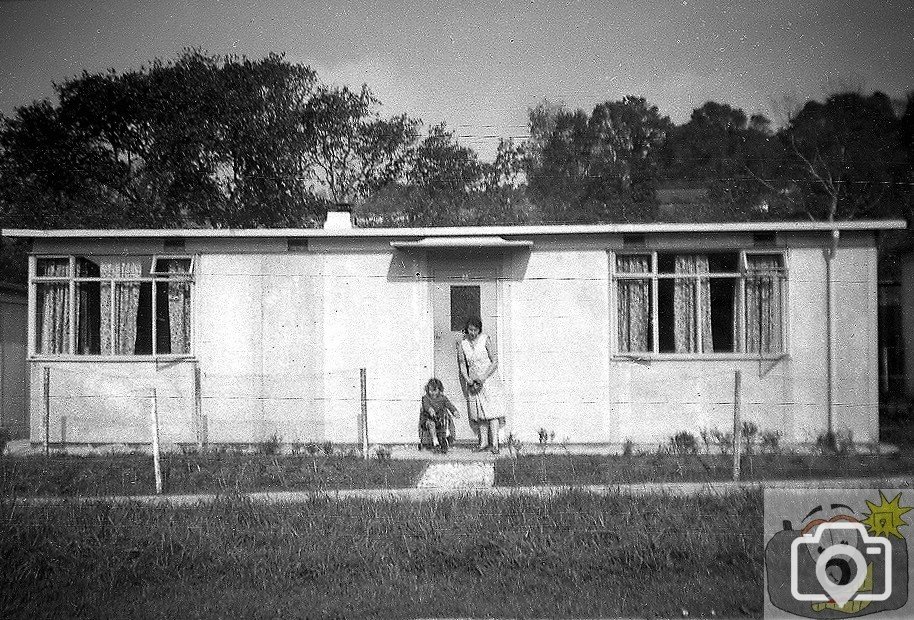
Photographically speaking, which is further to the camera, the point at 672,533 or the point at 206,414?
the point at 206,414

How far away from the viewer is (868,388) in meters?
9.30

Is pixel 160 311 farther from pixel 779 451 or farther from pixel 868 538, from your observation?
pixel 868 538

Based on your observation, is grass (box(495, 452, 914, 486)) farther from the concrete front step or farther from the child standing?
the child standing

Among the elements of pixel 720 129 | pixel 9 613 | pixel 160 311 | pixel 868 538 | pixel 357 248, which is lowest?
pixel 9 613

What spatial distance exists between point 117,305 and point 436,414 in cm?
457

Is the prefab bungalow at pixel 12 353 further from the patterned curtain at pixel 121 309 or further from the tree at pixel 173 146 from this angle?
the tree at pixel 173 146

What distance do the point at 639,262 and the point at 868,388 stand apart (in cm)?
311

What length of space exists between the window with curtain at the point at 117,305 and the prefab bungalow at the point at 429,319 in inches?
1.0

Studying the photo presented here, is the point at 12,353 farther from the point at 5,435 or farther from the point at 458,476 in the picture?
the point at 458,476

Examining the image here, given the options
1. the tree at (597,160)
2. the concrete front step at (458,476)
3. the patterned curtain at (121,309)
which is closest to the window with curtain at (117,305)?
the patterned curtain at (121,309)

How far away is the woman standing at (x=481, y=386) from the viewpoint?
9.56m

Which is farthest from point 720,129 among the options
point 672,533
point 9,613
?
point 9,613

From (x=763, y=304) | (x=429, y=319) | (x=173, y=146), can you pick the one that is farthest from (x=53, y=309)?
(x=173, y=146)

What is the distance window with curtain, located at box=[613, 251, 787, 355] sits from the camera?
32.7 ft
